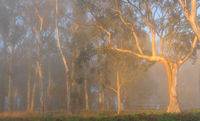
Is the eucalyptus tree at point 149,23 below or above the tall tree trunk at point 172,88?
above

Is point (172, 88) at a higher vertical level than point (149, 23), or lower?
lower

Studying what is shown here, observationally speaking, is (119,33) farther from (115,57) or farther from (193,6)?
(193,6)

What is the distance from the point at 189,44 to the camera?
656 inches

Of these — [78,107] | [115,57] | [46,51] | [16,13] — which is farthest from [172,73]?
[16,13]

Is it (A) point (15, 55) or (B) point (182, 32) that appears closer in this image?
(B) point (182, 32)

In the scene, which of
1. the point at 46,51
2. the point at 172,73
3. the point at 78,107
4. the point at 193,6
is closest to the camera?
the point at 193,6

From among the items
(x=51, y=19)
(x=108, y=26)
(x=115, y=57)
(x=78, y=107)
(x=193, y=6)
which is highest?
(x=51, y=19)

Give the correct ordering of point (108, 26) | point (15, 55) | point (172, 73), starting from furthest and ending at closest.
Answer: point (15, 55)
point (108, 26)
point (172, 73)

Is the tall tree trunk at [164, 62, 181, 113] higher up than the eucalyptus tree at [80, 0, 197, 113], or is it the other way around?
the eucalyptus tree at [80, 0, 197, 113]

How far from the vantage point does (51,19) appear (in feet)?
78.1

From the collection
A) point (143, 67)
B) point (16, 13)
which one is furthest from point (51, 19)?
point (143, 67)

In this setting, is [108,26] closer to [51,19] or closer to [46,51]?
[51,19]

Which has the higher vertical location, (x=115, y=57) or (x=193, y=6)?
(x=193, y=6)

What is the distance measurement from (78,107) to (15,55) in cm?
1308
